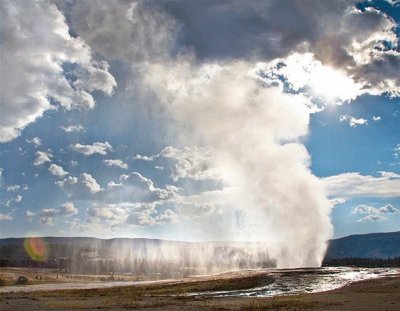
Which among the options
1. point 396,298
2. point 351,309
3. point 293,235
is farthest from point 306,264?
point 351,309

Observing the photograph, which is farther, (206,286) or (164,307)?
(206,286)

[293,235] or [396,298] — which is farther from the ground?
[293,235]

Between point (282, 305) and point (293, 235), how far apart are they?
125m

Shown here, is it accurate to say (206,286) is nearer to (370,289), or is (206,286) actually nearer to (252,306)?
(370,289)

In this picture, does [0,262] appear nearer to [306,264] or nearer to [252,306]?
[306,264]

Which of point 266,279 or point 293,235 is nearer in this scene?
point 266,279

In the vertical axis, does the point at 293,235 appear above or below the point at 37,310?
above

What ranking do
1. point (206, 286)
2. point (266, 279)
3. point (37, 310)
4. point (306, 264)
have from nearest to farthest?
point (37, 310) → point (206, 286) → point (266, 279) → point (306, 264)

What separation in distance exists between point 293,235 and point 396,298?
11896 centimetres

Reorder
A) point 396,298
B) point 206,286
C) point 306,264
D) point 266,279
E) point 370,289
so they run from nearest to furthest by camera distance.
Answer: point 396,298 < point 370,289 < point 206,286 < point 266,279 < point 306,264

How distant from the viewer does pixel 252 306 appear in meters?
44.7

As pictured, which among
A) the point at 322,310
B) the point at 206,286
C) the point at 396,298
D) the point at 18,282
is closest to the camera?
the point at 322,310

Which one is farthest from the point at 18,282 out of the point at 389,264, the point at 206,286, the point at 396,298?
the point at 389,264

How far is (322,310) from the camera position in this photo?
3966cm
